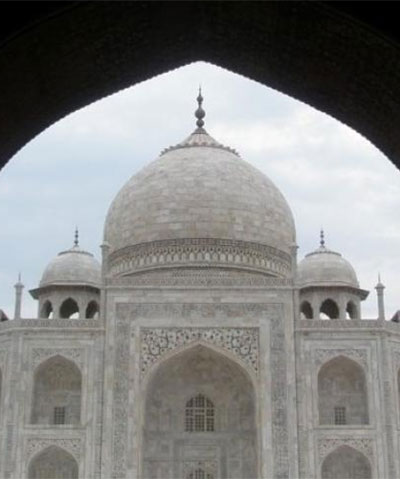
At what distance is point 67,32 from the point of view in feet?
18.3

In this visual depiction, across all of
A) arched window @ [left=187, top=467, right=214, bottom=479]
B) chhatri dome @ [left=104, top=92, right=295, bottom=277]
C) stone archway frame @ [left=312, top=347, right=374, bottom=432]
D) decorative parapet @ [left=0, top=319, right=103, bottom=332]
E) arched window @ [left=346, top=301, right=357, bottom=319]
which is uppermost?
chhatri dome @ [left=104, top=92, right=295, bottom=277]

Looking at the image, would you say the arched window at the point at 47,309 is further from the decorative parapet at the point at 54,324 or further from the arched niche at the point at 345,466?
the arched niche at the point at 345,466

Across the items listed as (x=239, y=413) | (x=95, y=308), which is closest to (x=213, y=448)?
(x=239, y=413)

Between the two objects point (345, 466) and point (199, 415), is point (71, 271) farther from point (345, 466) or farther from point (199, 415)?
point (345, 466)

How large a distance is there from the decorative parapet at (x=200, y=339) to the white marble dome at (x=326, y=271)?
16.7ft

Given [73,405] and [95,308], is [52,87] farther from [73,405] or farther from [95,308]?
[95,308]

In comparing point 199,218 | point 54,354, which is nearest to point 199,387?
point 54,354

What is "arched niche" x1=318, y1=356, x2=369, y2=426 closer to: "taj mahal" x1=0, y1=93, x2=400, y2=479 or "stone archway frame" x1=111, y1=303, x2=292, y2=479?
"taj mahal" x1=0, y1=93, x2=400, y2=479

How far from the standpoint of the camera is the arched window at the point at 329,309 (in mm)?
26109

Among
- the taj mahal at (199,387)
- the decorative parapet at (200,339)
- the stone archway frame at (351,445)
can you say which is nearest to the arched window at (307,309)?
the taj mahal at (199,387)

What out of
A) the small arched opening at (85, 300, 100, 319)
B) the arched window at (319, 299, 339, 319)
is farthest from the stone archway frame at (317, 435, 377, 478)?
the small arched opening at (85, 300, 100, 319)

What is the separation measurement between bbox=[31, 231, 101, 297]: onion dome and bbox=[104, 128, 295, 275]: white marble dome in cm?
118

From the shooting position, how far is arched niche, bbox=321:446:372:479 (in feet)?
67.9

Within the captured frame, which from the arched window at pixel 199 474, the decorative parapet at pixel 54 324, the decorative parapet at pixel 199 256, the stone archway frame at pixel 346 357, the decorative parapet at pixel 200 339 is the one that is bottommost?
the arched window at pixel 199 474
